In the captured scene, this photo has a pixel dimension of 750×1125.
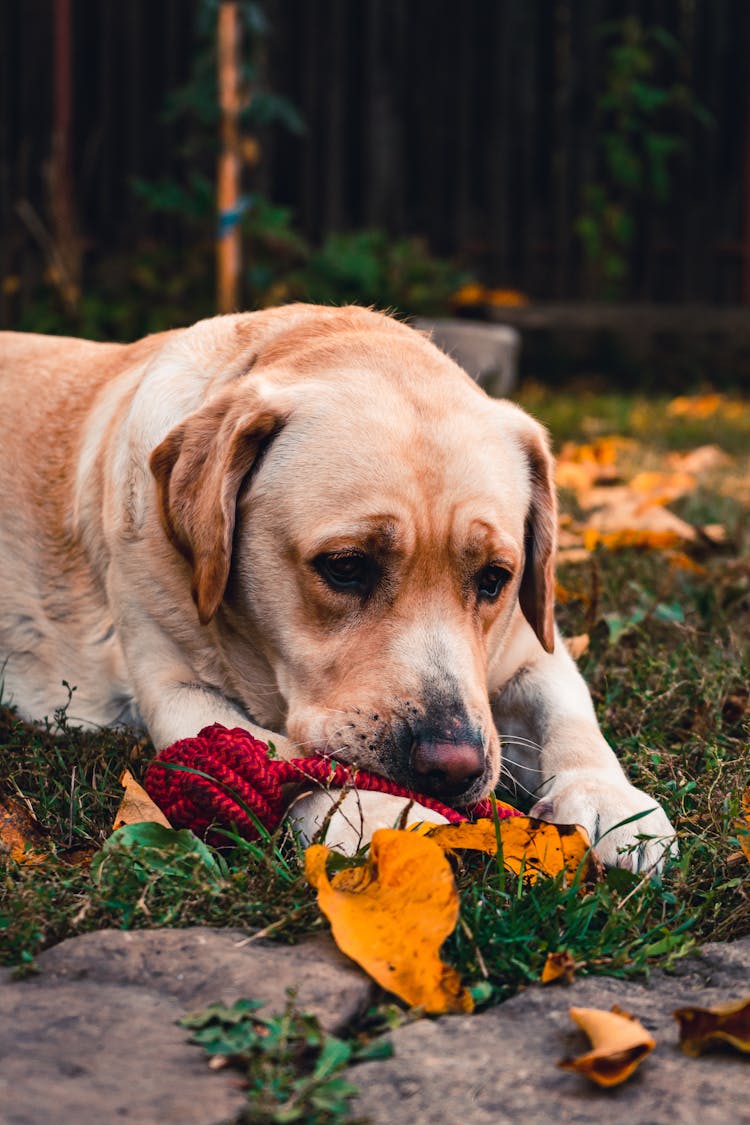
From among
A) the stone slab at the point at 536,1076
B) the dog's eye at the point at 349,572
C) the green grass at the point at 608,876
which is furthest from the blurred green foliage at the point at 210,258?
the stone slab at the point at 536,1076

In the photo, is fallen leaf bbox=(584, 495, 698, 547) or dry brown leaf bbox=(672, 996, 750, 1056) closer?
dry brown leaf bbox=(672, 996, 750, 1056)

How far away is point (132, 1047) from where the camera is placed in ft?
5.40

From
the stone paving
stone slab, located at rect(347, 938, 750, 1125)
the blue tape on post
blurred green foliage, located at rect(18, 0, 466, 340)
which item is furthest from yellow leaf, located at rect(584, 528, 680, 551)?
blurred green foliage, located at rect(18, 0, 466, 340)

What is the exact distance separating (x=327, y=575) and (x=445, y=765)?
52cm

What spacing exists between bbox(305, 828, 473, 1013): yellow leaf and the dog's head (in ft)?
1.30

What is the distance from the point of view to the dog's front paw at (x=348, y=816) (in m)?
2.28

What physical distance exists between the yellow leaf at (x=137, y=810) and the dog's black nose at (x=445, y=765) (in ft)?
1.51

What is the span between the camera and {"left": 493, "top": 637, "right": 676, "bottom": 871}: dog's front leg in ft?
7.79

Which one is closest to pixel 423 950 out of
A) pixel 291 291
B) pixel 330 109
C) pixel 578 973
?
pixel 578 973

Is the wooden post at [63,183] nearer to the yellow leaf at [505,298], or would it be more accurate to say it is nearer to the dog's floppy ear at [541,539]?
the yellow leaf at [505,298]

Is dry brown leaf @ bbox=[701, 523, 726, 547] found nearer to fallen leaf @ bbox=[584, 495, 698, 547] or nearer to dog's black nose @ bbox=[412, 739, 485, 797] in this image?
fallen leaf @ bbox=[584, 495, 698, 547]

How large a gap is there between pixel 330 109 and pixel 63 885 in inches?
362

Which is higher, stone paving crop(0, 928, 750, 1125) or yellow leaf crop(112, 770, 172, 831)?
stone paving crop(0, 928, 750, 1125)

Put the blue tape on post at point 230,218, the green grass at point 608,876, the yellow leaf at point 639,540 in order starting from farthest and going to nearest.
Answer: the blue tape on post at point 230,218
the yellow leaf at point 639,540
the green grass at point 608,876
